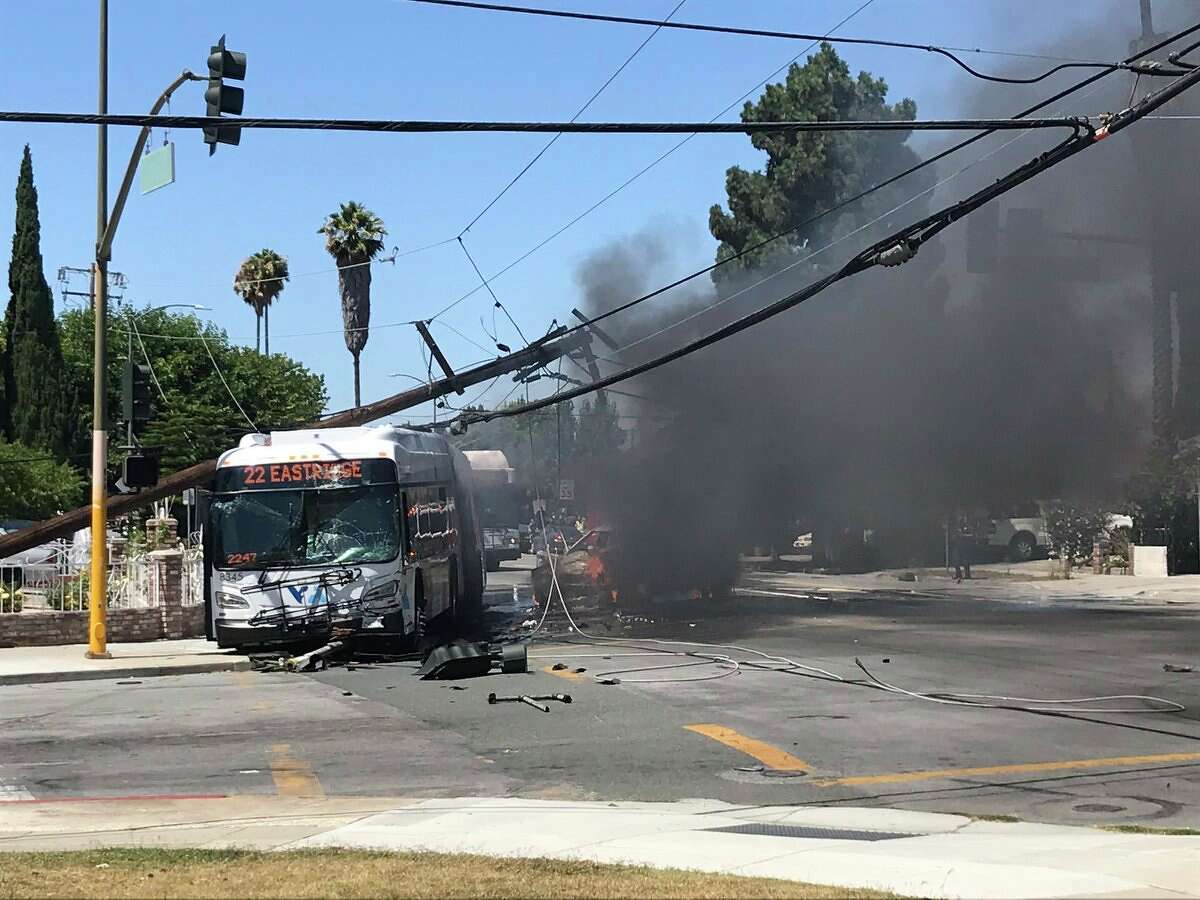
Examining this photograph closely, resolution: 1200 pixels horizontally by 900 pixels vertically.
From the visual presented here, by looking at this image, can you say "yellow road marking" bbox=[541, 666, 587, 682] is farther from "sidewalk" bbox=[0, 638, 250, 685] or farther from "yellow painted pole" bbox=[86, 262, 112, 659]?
"yellow painted pole" bbox=[86, 262, 112, 659]

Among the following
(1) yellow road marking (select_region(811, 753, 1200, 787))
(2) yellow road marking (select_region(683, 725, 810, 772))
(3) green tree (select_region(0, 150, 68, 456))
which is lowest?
(1) yellow road marking (select_region(811, 753, 1200, 787))

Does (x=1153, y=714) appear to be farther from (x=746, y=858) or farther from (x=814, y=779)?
(x=746, y=858)

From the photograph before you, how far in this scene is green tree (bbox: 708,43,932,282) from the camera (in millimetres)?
42281

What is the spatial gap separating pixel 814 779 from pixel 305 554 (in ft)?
34.6

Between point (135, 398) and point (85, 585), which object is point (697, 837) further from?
point (85, 585)

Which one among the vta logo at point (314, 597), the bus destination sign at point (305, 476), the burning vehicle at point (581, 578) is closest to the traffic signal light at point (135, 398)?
the bus destination sign at point (305, 476)

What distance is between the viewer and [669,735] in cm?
1182

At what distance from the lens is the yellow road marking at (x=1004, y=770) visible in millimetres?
9875

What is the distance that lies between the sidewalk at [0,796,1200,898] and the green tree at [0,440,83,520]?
114ft

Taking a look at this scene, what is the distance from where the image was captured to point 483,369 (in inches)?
1212

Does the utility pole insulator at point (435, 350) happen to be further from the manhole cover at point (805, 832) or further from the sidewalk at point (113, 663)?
the manhole cover at point (805, 832)

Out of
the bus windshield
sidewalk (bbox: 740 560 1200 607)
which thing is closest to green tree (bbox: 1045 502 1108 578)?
sidewalk (bbox: 740 560 1200 607)

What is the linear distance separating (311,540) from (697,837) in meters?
12.1

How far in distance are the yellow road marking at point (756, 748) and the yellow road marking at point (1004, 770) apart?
1.70 feet
